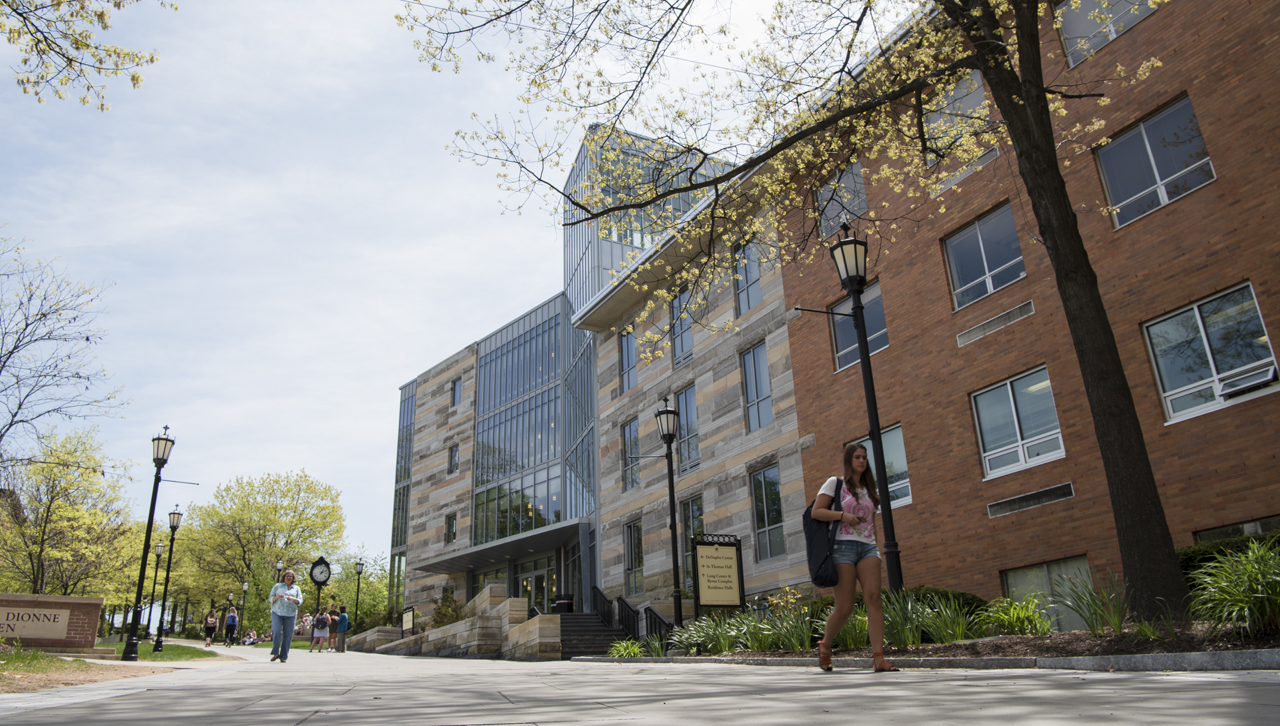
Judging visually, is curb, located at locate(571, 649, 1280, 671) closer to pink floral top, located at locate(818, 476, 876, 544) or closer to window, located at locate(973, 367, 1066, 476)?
pink floral top, located at locate(818, 476, 876, 544)

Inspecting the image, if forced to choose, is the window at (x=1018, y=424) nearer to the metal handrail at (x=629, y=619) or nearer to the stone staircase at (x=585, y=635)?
the metal handrail at (x=629, y=619)

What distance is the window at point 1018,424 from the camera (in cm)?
1390

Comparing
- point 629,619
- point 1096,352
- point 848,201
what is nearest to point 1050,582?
point 1096,352

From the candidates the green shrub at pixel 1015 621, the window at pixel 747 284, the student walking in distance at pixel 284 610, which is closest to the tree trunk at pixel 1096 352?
the green shrub at pixel 1015 621

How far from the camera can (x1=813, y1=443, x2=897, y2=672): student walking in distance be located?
6594mm

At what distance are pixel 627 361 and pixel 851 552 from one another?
74.1ft

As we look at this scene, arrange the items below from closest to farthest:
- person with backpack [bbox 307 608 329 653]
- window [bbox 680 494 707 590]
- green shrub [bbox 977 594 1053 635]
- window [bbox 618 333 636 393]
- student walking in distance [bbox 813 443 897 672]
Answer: student walking in distance [bbox 813 443 897 672] < green shrub [bbox 977 594 1053 635] < window [bbox 680 494 707 590] < window [bbox 618 333 636 393] < person with backpack [bbox 307 608 329 653]

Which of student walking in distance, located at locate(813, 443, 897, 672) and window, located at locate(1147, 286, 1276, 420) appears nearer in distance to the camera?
student walking in distance, located at locate(813, 443, 897, 672)

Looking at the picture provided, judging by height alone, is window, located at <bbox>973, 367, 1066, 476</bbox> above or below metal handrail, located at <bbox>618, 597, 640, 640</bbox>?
above

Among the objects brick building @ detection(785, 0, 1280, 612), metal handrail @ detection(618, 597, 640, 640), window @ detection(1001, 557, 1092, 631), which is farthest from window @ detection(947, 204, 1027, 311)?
metal handrail @ detection(618, 597, 640, 640)

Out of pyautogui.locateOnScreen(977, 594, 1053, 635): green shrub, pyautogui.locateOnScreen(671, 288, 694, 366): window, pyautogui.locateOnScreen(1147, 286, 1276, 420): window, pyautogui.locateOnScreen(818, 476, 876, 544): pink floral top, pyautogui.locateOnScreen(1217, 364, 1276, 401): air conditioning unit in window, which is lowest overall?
pyautogui.locateOnScreen(977, 594, 1053, 635): green shrub

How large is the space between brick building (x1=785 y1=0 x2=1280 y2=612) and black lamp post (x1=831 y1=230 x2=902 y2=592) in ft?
16.1

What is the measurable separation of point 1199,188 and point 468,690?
42.4 ft

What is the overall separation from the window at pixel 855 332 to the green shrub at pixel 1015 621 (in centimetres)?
894
